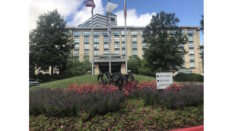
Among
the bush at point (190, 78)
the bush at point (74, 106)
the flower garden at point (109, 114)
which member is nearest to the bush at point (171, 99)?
the flower garden at point (109, 114)

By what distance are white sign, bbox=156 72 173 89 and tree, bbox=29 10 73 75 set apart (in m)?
14.0

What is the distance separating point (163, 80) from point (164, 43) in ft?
52.3

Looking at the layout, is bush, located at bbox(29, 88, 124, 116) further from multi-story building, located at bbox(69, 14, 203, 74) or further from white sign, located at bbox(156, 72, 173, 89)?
multi-story building, located at bbox(69, 14, 203, 74)

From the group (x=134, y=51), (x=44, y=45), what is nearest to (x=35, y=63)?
(x=44, y=45)

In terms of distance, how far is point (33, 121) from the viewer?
289 cm

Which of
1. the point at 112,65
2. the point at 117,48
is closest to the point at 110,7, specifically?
the point at 112,65

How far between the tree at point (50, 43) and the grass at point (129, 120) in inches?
558

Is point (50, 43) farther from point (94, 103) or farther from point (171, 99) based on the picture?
point (171, 99)

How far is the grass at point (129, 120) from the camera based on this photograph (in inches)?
107

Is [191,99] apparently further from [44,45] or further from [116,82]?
[44,45]

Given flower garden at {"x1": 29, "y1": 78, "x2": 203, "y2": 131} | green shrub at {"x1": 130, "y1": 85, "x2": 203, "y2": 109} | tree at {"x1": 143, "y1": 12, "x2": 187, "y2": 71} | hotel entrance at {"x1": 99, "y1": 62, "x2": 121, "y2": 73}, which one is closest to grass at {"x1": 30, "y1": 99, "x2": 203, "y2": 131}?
flower garden at {"x1": 29, "y1": 78, "x2": 203, "y2": 131}

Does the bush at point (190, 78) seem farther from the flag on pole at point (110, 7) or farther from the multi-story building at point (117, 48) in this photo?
the multi-story building at point (117, 48)

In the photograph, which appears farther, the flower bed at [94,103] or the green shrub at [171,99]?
the green shrub at [171,99]
